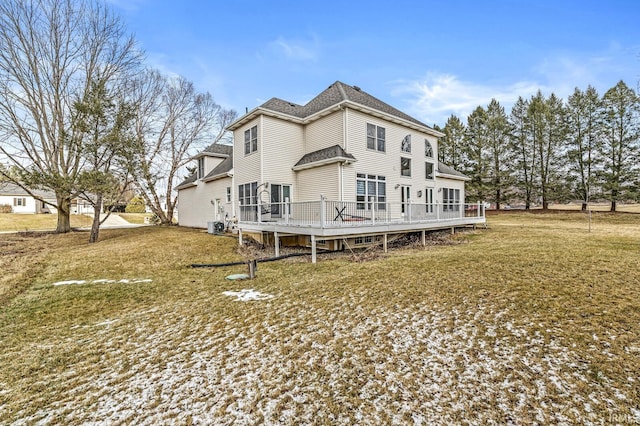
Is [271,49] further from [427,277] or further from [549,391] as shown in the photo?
[549,391]

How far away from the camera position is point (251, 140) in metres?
14.2

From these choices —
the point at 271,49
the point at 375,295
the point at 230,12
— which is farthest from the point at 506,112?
the point at 375,295

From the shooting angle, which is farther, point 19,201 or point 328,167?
point 19,201

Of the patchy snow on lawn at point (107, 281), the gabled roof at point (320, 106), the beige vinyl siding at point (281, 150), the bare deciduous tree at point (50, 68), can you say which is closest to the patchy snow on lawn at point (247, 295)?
the patchy snow on lawn at point (107, 281)

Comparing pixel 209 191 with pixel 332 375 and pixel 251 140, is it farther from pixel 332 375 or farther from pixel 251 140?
pixel 332 375

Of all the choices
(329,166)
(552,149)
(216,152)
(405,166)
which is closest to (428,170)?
(405,166)

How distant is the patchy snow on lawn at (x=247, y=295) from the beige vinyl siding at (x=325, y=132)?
321 inches

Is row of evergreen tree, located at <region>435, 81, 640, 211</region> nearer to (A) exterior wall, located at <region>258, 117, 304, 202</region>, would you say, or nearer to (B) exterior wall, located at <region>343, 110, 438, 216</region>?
(B) exterior wall, located at <region>343, 110, 438, 216</region>

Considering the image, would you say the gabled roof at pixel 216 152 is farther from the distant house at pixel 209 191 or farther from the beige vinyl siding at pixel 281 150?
the beige vinyl siding at pixel 281 150

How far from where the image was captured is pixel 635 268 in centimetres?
727

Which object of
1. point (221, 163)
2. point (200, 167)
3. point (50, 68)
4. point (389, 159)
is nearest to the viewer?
point (389, 159)

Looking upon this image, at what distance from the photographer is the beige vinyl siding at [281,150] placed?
43.8 feet

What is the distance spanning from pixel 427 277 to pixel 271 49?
17.5 m

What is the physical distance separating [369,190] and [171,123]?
71.6ft
